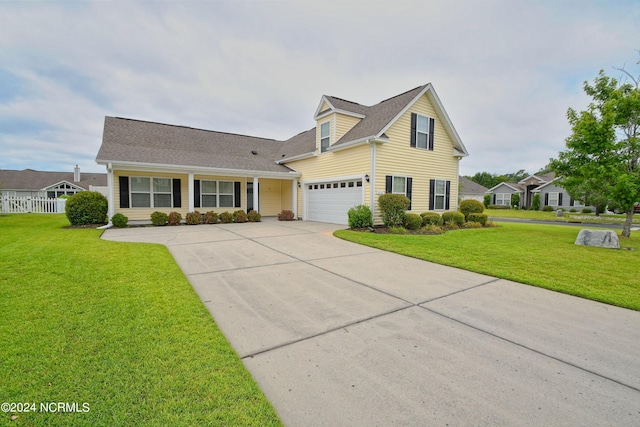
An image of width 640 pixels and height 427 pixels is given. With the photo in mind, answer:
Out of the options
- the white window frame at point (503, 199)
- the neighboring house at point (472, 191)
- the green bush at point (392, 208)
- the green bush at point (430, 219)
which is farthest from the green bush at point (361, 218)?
the white window frame at point (503, 199)

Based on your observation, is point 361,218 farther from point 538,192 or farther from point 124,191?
point 538,192

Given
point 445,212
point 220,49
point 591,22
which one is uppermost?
point 220,49

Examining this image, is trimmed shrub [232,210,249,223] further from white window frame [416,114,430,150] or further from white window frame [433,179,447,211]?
white window frame [433,179,447,211]

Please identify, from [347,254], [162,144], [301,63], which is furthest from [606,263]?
[162,144]

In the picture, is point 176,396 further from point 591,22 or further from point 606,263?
point 591,22

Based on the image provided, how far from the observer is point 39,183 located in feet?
128

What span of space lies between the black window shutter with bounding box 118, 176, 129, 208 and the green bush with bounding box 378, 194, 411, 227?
12.8m

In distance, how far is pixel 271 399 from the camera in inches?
82.4

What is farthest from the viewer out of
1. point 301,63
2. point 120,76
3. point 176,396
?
point 301,63

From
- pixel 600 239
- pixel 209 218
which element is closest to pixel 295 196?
pixel 209 218

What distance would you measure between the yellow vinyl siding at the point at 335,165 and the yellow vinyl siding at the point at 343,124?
3.66 ft

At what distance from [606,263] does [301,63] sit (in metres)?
16.2

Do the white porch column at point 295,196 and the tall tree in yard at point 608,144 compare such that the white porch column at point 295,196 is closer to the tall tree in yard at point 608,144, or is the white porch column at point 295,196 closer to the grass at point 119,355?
the grass at point 119,355

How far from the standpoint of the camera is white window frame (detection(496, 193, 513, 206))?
39.6 meters
